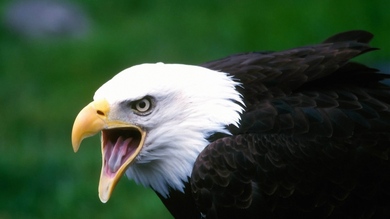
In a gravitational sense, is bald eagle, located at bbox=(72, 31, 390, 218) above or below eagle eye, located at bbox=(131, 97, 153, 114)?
below

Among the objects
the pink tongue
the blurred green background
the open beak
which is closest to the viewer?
the open beak

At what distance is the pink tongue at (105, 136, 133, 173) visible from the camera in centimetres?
665

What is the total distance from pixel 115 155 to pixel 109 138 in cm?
12

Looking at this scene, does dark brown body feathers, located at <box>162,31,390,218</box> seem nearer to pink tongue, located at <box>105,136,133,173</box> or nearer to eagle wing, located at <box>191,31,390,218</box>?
eagle wing, located at <box>191,31,390,218</box>

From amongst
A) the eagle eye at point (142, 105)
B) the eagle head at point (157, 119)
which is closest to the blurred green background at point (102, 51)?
the eagle head at point (157, 119)

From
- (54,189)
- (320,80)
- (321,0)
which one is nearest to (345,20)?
(321,0)

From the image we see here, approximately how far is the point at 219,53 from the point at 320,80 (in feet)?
16.8

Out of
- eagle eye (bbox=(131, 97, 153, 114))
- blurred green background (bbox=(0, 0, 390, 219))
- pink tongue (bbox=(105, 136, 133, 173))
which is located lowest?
blurred green background (bbox=(0, 0, 390, 219))

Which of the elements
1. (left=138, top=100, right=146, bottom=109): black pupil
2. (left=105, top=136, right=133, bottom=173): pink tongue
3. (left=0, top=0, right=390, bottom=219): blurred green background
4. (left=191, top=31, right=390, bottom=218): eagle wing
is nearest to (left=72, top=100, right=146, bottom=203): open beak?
(left=105, top=136, right=133, bottom=173): pink tongue

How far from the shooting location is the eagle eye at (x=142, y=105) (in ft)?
21.8

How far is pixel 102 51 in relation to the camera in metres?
12.5

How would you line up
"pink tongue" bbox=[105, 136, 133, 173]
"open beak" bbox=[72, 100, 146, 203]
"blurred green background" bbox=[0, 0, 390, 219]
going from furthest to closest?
"blurred green background" bbox=[0, 0, 390, 219], "pink tongue" bbox=[105, 136, 133, 173], "open beak" bbox=[72, 100, 146, 203]

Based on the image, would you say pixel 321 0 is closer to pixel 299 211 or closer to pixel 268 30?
pixel 268 30

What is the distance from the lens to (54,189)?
31.7 feet
